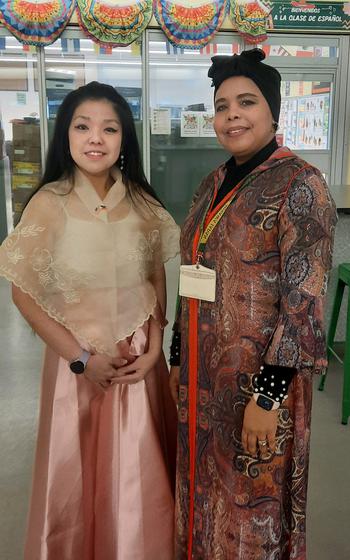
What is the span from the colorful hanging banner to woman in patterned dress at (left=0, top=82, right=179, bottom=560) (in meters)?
5.10

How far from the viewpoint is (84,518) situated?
159cm

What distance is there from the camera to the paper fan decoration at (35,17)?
5.47m

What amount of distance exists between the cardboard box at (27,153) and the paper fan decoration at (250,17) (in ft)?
8.32

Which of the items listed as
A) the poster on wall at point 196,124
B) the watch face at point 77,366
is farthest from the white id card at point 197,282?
the poster on wall at point 196,124

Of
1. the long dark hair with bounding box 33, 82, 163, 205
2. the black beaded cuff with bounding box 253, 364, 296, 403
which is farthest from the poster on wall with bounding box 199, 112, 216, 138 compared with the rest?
the black beaded cuff with bounding box 253, 364, 296, 403

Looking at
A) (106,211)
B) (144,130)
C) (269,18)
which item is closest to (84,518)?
(106,211)

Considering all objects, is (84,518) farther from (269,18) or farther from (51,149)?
(269,18)

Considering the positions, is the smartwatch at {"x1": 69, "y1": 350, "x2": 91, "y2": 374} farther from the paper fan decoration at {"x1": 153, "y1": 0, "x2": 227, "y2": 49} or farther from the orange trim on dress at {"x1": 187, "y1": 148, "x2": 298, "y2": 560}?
the paper fan decoration at {"x1": 153, "y1": 0, "x2": 227, "y2": 49}

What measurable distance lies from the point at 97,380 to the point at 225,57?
0.87m

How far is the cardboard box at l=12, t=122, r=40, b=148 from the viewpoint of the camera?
6.24m

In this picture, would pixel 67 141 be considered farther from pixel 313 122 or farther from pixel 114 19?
pixel 313 122

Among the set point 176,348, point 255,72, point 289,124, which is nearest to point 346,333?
point 176,348

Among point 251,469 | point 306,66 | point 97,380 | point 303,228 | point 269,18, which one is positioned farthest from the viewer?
point 306,66

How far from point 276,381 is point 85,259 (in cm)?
59
